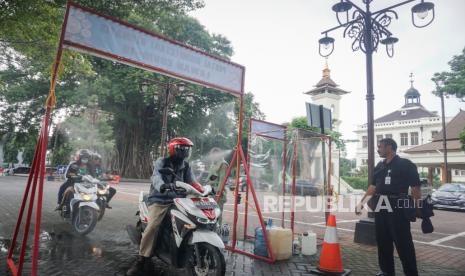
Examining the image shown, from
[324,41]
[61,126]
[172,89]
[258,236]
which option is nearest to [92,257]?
[258,236]

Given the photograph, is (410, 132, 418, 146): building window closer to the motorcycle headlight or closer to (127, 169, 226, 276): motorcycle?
the motorcycle headlight

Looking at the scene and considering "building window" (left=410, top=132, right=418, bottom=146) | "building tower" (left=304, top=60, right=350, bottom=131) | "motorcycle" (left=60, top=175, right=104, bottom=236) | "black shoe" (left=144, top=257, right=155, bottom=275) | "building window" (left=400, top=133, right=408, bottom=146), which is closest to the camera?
"black shoe" (left=144, top=257, right=155, bottom=275)

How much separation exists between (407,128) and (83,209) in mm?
63696

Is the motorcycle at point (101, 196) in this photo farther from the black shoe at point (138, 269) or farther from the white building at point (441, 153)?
the white building at point (441, 153)

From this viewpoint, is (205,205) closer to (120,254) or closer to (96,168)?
(120,254)

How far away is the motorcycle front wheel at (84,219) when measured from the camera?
6.76 metres

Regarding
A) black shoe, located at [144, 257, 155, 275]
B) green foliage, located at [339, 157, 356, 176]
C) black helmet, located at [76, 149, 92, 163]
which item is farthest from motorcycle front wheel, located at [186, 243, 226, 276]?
green foliage, located at [339, 157, 356, 176]

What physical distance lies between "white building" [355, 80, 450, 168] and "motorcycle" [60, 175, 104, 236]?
53530mm

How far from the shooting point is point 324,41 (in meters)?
9.20

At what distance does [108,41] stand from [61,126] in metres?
29.7

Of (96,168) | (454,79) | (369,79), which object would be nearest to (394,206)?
(369,79)

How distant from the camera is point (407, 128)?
59.9 meters

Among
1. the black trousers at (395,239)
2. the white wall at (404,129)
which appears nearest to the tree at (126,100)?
the black trousers at (395,239)

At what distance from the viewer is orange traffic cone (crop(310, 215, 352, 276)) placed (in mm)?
4797
